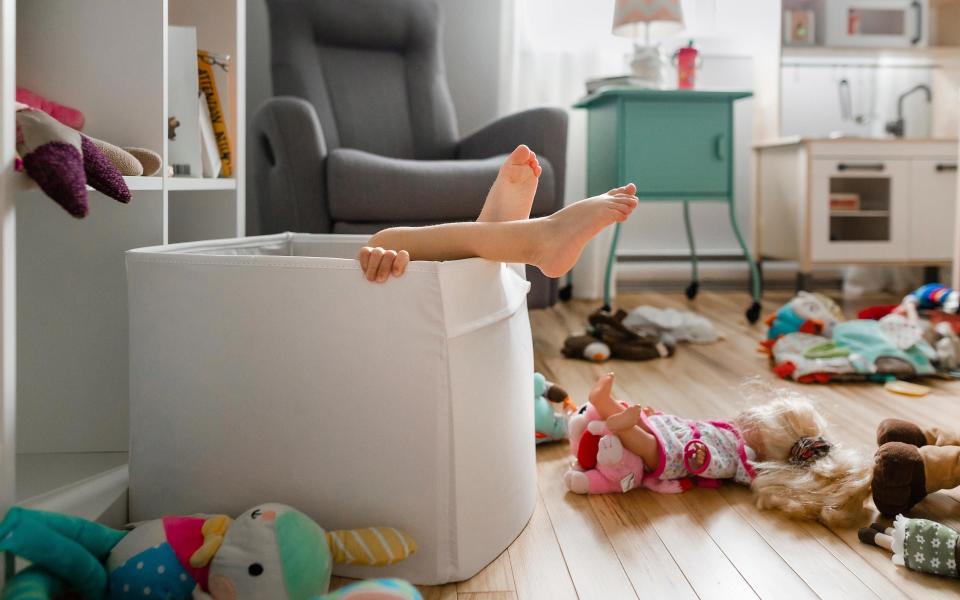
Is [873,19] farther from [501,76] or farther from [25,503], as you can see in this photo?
[25,503]

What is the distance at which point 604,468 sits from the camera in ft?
4.39

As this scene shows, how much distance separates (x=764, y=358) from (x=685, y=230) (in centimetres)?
147

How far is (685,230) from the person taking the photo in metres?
3.79

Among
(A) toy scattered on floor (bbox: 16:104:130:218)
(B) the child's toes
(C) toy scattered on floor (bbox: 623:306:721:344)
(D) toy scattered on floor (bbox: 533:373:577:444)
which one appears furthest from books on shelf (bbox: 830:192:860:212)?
(A) toy scattered on floor (bbox: 16:104:130:218)

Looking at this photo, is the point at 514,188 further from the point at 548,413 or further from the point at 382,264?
the point at 548,413

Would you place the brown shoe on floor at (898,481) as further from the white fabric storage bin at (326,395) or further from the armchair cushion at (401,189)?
the armchair cushion at (401,189)

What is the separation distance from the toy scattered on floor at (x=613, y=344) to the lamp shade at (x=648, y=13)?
3.57 feet

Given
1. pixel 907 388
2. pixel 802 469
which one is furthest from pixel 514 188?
pixel 907 388

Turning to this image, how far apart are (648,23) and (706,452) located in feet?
6.90

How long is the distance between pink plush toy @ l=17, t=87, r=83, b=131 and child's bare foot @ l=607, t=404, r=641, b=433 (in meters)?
0.83

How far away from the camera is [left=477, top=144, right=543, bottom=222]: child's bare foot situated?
122 centimetres

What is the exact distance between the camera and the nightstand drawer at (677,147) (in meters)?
2.85

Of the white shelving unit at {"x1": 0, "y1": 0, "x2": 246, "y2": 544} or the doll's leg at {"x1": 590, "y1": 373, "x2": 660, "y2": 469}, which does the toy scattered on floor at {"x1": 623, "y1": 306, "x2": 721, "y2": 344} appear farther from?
the white shelving unit at {"x1": 0, "y1": 0, "x2": 246, "y2": 544}

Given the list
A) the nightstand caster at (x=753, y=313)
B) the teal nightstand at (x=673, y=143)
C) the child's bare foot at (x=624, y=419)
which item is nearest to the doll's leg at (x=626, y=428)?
the child's bare foot at (x=624, y=419)
